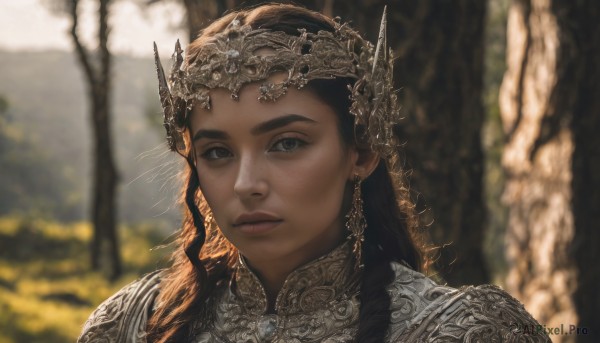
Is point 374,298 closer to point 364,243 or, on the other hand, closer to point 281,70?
point 364,243

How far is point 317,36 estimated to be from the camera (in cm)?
293

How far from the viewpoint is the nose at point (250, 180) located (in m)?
2.72

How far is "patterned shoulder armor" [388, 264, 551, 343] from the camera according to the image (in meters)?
2.73

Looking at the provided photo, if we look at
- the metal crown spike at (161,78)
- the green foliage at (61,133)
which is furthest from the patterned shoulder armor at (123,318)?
the green foliage at (61,133)

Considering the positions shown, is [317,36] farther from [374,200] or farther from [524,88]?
[524,88]

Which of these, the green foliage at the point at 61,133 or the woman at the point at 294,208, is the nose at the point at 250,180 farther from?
the green foliage at the point at 61,133

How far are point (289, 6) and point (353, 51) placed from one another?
237 millimetres

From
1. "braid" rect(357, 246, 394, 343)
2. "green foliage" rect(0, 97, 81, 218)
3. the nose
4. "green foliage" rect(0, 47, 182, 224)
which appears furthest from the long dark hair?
"green foliage" rect(0, 97, 81, 218)

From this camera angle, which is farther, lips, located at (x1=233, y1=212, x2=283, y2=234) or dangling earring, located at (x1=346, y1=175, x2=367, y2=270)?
dangling earring, located at (x1=346, y1=175, x2=367, y2=270)

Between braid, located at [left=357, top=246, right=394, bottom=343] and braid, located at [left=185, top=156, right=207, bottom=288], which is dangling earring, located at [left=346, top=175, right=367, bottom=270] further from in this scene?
braid, located at [left=185, top=156, right=207, bottom=288]

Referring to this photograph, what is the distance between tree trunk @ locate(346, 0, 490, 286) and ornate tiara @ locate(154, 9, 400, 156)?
1173 mm

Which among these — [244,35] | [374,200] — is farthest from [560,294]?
[244,35]

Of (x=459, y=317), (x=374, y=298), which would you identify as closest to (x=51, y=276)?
(x=374, y=298)

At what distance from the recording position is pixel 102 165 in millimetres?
10539
